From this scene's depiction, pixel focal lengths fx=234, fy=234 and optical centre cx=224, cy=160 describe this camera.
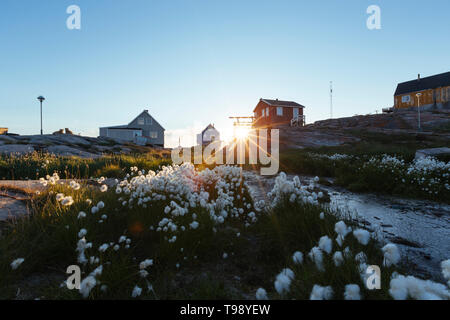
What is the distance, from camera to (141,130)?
187ft

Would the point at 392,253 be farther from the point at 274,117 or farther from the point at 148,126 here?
the point at 148,126

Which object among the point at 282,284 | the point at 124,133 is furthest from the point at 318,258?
the point at 124,133

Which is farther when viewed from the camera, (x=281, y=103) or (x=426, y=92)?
(x=426, y=92)

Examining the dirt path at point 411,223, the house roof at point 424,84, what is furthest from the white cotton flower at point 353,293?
the house roof at point 424,84

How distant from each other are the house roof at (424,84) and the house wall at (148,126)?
A: 2189 inches

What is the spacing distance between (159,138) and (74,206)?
57.8 meters

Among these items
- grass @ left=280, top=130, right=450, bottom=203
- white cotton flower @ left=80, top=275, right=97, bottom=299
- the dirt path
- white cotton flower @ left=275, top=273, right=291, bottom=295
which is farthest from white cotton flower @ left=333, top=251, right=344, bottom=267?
grass @ left=280, top=130, right=450, bottom=203

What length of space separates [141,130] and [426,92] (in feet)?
201

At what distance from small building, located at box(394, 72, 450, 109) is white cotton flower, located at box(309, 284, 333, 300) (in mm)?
56496

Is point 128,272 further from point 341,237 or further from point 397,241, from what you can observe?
point 397,241

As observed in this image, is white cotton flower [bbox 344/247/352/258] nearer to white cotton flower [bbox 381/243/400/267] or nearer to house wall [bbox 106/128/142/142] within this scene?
white cotton flower [bbox 381/243/400/267]

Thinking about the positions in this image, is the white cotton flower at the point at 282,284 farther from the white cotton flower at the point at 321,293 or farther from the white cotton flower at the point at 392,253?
the white cotton flower at the point at 392,253

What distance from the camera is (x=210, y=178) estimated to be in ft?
20.7

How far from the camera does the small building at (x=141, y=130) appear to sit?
55281 millimetres
